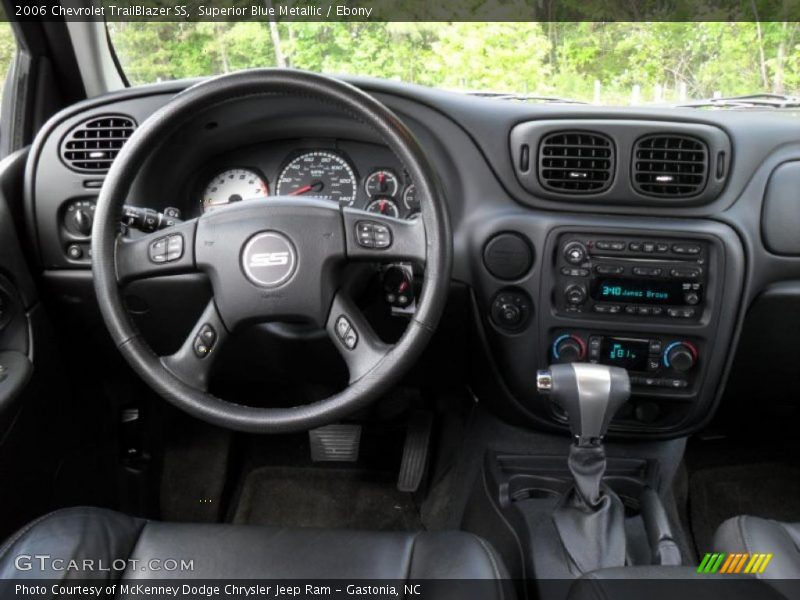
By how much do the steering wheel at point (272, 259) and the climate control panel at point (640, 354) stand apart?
0.57 meters

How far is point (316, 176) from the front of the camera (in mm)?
1804

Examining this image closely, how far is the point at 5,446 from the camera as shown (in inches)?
66.7

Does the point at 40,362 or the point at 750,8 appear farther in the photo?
the point at 40,362

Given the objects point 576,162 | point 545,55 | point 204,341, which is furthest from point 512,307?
point 204,341

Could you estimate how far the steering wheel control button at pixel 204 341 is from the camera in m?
1.41

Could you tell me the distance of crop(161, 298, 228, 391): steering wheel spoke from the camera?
1394mm

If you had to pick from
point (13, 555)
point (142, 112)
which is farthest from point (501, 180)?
point (13, 555)

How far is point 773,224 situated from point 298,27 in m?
1.20

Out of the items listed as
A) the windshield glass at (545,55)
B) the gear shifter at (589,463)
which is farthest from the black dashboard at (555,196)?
the gear shifter at (589,463)

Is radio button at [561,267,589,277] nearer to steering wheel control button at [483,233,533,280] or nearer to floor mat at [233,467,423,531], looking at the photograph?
steering wheel control button at [483,233,533,280]

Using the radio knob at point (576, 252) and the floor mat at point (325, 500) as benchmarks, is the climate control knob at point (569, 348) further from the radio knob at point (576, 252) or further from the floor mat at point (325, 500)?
the floor mat at point (325, 500)

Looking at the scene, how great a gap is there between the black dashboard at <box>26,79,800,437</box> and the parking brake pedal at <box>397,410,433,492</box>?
1.84 feet

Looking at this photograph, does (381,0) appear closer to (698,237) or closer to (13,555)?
(698,237)

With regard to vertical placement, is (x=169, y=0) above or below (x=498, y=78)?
above
